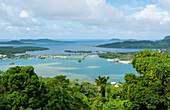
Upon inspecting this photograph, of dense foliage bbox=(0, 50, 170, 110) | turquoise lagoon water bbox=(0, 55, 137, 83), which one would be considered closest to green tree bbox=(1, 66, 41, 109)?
dense foliage bbox=(0, 50, 170, 110)

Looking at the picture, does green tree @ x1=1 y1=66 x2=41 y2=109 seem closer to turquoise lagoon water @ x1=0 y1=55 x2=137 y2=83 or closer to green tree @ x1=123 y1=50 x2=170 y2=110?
green tree @ x1=123 y1=50 x2=170 y2=110

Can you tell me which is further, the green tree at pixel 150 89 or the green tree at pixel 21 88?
the green tree at pixel 150 89

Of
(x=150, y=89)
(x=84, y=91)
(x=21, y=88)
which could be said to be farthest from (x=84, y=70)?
(x=21, y=88)

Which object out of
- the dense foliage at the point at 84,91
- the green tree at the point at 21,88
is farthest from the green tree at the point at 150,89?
the green tree at the point at 21,88

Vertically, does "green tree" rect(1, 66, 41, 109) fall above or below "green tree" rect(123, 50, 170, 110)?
above

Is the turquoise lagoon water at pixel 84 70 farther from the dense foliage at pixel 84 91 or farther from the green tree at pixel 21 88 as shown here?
the green tree at pixel 21 88

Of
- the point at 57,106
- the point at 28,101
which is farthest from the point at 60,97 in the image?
the point at 28,101

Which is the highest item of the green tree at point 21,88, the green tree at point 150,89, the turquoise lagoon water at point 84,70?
the green tree at point 21,88

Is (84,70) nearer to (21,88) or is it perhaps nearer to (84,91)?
(84,91)
